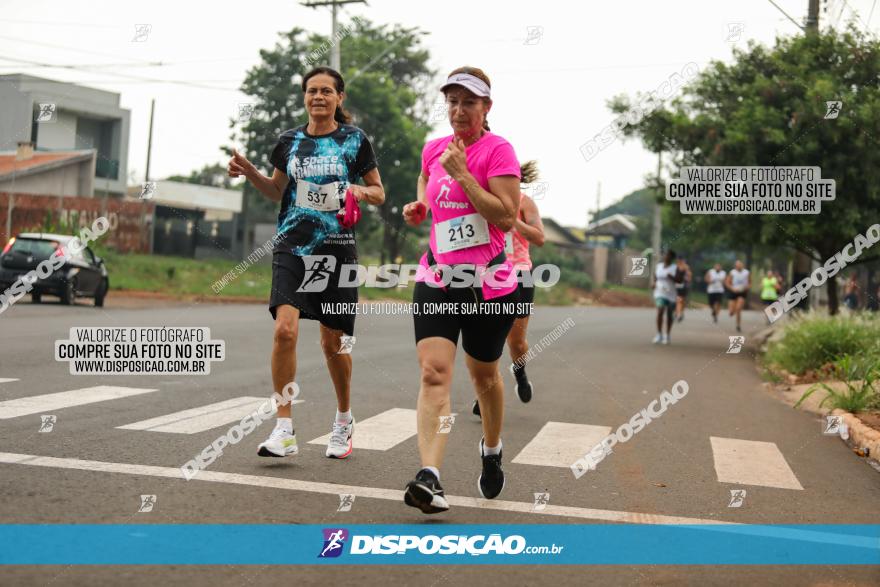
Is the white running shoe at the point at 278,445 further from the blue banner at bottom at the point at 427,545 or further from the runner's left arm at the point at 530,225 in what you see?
the runner's left arm at the point at 530,225

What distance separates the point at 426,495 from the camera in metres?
4.41

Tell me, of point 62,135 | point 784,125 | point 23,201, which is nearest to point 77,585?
point 784,125

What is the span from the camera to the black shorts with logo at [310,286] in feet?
18.7

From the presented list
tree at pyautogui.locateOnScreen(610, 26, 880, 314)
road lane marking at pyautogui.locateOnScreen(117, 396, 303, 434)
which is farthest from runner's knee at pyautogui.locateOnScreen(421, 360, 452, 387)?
tree at pyautogui.locateOnScreen(610, 26, 880, 314)

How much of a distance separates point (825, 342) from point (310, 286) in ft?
29.2

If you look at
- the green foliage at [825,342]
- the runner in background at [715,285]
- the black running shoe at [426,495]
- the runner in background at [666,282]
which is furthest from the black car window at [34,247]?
the black running shoe at [426,495]

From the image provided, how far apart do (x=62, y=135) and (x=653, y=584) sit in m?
42.8

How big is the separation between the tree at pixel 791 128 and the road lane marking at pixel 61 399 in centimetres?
1163

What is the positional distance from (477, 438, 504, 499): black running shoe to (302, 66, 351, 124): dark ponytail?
2.30 m

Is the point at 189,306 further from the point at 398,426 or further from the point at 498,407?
the point at 498,407

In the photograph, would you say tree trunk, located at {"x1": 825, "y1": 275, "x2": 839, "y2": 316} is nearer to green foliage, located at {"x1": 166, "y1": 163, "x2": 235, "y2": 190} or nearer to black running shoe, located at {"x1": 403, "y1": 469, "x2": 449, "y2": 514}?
black running shoe, located at {"x1": 403, "y1": 469, "x2": 449, "y2": 514}

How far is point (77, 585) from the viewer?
340 cm

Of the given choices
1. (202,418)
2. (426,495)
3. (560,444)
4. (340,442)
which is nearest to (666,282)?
(560,444)

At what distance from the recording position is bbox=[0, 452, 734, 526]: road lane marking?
192 inches
